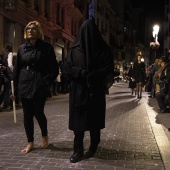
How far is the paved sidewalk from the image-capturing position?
4.89 metres

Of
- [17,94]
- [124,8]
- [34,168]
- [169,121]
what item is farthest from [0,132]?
[124,8]

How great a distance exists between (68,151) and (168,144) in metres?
1.73

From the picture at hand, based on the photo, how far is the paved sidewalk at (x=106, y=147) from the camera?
4.89 meters

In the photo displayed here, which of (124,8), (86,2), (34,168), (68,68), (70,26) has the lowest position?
(34,168)

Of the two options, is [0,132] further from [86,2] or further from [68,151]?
[86,2]

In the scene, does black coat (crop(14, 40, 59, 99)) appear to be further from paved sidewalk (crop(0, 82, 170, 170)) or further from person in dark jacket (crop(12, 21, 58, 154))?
paved sidewalk (crop(0, 82, 170, 170))

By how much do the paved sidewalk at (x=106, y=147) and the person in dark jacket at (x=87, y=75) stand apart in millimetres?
384

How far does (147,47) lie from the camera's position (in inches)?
4628

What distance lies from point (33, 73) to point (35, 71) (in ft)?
0.14

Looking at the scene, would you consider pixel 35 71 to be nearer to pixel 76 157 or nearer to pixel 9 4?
pixel 76 157

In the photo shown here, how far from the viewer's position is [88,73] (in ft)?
16.1

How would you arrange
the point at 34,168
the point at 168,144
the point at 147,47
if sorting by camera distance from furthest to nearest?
the point at 147,47
the point at 168,144
the point at 34,168

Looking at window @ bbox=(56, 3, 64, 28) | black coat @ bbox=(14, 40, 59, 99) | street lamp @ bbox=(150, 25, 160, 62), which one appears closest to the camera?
black coat @ bbox=(14, 40, 59, 99)

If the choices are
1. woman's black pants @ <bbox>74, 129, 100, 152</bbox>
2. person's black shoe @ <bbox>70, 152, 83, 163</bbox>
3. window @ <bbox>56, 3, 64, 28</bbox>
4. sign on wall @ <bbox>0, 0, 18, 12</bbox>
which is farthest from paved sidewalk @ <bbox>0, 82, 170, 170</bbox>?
window @ <bbox>56, 3, 64, 28</bbox>
